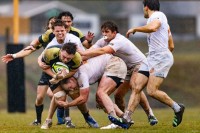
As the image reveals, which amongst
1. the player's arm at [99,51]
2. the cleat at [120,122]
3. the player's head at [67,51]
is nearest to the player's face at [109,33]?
the player's arm at [99,51]

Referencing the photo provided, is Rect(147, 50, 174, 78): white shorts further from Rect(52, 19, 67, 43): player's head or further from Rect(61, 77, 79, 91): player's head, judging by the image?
Rect(52, 19, 67, 43): player's head

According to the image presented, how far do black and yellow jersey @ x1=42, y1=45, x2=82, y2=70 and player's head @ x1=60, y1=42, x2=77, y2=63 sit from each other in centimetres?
15

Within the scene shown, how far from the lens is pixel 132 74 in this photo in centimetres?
1595

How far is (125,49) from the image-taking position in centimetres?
1560

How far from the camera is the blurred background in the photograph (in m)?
34.2

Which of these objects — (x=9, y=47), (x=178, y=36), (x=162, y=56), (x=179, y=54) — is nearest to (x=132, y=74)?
(x=162, y=56)

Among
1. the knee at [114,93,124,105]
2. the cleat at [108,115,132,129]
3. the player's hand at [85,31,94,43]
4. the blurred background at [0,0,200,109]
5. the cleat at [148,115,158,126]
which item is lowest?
the blurred background at [0,0,200,109]

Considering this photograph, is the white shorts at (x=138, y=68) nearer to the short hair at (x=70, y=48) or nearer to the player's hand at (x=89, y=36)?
the player's hand at (x=89, y=36)

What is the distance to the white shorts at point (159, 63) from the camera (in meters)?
15.5

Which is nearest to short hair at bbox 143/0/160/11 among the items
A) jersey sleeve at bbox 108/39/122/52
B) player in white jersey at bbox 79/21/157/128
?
player in white jersey at bbox 79/21/157/128

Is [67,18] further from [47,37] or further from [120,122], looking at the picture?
[120,122]

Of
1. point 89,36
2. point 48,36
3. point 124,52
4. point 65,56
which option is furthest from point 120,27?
point 65,56

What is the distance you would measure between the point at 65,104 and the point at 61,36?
1127 millimetres

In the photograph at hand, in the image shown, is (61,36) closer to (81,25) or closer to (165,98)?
(165,98)
